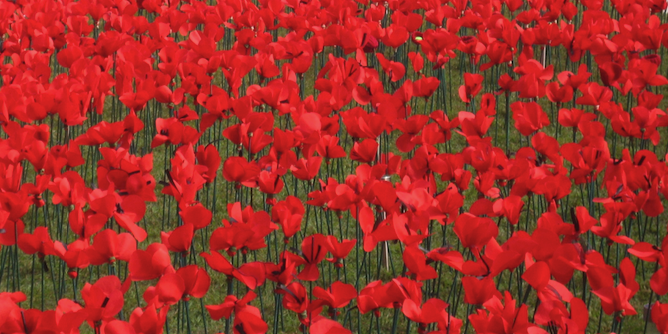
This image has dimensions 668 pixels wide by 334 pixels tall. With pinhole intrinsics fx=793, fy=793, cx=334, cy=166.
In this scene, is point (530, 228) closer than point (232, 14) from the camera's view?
Yes

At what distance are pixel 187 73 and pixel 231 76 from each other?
0.95ft

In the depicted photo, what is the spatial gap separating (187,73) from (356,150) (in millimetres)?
1715

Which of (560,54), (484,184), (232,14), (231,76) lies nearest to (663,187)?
(484,184)

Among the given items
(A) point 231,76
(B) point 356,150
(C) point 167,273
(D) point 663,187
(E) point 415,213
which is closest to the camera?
(C) point 167,273

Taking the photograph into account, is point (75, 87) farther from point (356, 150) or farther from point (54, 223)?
point (356, 150)

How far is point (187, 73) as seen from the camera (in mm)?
4895

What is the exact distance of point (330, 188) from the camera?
3.04 m

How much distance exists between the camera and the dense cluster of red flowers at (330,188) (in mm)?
2424

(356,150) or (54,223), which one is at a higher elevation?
(356,150)

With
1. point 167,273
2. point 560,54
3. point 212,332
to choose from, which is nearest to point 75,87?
point 212,332

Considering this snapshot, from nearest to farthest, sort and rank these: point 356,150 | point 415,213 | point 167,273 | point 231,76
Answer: point 167,273
point 415,213
point 356,150
point 231,76

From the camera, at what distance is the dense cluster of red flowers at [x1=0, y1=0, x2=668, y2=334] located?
95.4 inches

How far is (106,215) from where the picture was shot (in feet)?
9.59

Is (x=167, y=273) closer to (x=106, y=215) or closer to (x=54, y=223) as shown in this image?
(x=106, y=215)
